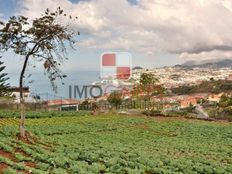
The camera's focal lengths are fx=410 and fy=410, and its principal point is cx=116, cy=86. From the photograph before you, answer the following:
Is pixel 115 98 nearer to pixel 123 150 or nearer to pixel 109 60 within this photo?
pixel 109 60

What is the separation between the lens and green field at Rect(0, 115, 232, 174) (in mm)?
12875

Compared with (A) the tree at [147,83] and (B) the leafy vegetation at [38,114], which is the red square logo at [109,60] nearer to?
(A) the tree at [147,83]

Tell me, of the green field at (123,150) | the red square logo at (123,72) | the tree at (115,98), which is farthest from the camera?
the tree at (115,98)

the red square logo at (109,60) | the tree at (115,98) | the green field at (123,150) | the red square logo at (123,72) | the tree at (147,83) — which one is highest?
the red square logo at (109,60)

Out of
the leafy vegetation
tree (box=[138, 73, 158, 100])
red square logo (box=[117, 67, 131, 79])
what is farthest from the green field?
tree (box=[138, 73, 158, 100])

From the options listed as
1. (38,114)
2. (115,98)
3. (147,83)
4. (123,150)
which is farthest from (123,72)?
(123,150)

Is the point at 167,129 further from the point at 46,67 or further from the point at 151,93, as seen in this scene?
the point at 151,93

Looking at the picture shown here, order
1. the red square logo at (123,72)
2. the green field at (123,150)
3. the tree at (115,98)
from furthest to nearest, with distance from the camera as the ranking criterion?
the tree at (115,98)
the red square logo at (123,72)
the green field at (123,150)

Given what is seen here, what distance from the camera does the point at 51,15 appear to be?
21203mm

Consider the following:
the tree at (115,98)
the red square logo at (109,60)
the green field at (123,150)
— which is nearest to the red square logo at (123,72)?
the red square logo at (109,60)

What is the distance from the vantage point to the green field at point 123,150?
12.9 metres

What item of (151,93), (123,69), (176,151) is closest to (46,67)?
(176,151)

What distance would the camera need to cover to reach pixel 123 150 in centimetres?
1927

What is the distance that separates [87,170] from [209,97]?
4936 inches
